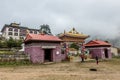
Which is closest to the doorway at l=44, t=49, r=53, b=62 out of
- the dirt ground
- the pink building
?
the pink building

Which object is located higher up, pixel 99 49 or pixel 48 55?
pixel 99 49

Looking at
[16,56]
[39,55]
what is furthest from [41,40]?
[16,56]

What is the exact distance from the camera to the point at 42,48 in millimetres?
25922

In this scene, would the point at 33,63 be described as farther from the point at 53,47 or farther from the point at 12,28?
the point at 12,28

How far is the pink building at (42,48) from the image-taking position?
2517 cm

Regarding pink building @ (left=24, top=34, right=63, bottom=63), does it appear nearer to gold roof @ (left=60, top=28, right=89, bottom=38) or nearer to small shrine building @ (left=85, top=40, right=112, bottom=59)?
gold roof @ (left=60, top=28, right=89, bottom=38)

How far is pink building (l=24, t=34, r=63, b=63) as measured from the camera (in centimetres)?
2517

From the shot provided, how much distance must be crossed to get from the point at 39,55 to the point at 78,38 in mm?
9859

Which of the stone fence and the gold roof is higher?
the gold roof

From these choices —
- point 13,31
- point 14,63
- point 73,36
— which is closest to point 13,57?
point 14,63

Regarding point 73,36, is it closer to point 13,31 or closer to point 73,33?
point 73,33

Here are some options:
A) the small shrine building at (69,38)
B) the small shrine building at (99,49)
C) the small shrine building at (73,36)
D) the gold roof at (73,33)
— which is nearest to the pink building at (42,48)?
the small shrine building at (69,38)

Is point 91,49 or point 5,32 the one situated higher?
point 5,32

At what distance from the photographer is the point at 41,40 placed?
25719 millimetres
